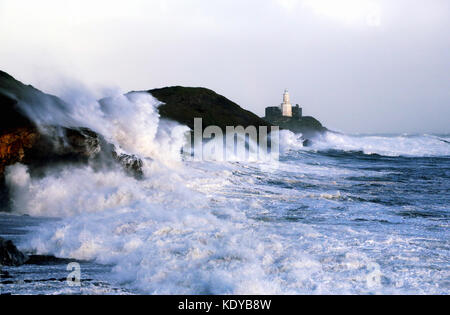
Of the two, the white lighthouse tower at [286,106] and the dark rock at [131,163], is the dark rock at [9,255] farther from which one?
the white lighthouse tower at [286,106]

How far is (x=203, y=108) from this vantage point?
35.0 meters

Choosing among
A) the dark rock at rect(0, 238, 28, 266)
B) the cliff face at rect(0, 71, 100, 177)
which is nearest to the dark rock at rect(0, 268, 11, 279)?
the dark rock at rect(0, 238, 28, 266)

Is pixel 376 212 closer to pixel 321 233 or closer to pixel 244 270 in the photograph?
pixel 321 233

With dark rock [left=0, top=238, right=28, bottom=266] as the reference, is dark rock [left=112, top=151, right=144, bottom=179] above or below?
above

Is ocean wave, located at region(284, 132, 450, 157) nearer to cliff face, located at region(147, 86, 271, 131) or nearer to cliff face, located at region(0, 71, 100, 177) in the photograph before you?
cliff face, located at region(147, 86, 271, 131)

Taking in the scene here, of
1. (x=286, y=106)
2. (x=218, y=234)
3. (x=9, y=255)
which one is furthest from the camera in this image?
(x=286, y=106)

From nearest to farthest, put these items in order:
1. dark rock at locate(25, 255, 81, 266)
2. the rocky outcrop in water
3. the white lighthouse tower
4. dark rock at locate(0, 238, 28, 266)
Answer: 1. dark rock at locate(0, 238, 28, 266)
2. dark rock at locate(25, 255, 81, 266)
3. the rocky outcrop in water
4. the white lighthouse tower

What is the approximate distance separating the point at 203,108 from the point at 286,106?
143 feet

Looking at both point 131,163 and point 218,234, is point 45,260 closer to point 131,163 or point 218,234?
point 218,234

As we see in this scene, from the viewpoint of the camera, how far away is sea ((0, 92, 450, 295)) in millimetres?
4367

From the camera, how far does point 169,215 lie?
22.9ft

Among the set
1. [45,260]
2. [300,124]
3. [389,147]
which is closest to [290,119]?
[300,124]

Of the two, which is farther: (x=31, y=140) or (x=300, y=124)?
(x=300, y=124)

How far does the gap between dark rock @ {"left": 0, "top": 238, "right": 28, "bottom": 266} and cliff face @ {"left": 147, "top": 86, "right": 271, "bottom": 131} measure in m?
25.4
